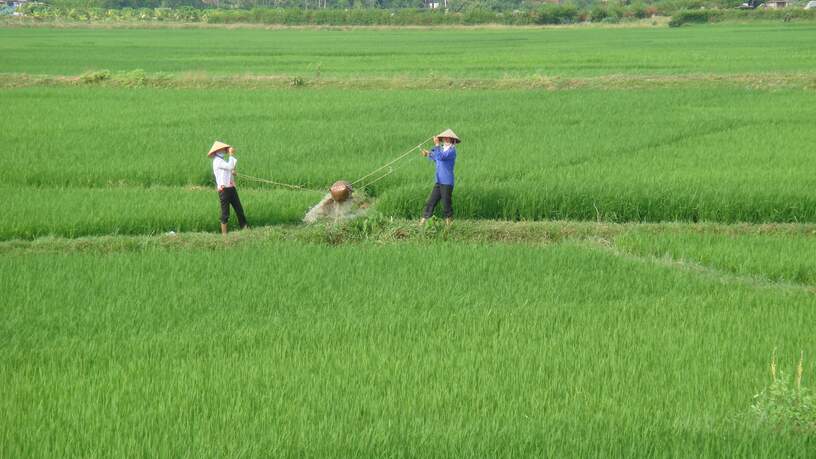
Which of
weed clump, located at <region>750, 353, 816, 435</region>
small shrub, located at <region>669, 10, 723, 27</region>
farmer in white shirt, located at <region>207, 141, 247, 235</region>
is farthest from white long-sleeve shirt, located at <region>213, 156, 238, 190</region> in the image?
small shrub, located at <region>669, 10, 723, 27</region>

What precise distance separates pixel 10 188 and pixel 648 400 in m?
8.12

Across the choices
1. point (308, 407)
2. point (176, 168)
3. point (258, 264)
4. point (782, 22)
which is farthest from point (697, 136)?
point (782, 22)

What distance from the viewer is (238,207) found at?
9648mm

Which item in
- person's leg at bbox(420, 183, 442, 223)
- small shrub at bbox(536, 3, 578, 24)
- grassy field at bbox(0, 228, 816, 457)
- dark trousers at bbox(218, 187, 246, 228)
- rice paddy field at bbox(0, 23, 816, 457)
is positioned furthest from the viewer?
small shrub at bbox(536, 3, 578, 24)

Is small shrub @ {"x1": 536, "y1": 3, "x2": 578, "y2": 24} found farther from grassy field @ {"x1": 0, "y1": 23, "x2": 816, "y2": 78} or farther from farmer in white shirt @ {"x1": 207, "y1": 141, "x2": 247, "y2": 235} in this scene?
farmer in white shirt @ {"x1": 207, "y1": 141, "x2": 247, "y2": 235}

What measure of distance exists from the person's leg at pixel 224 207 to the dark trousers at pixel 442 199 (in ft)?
5.75

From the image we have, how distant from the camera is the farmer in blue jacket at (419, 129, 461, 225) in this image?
30.8 ft

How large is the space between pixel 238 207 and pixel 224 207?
148 millimetres

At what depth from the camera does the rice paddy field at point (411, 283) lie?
4.84m

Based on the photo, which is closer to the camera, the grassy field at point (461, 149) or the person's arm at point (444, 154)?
the person's arm at point (444, 154)

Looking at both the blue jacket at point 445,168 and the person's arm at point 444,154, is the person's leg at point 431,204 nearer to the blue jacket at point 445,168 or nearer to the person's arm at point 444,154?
the blue jacket at point 445,168

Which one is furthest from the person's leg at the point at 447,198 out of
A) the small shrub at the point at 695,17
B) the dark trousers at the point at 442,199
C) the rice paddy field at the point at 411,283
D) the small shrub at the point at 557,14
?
the small shrub at the point at 557,14

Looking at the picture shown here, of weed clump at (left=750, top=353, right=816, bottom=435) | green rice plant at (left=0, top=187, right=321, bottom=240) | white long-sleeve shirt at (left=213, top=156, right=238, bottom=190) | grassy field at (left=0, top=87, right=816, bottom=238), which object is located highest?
white long-sleeve shirt at (left=213, top=156, right=238, bottom=190)

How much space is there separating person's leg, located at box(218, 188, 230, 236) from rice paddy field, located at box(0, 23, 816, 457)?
20cm
